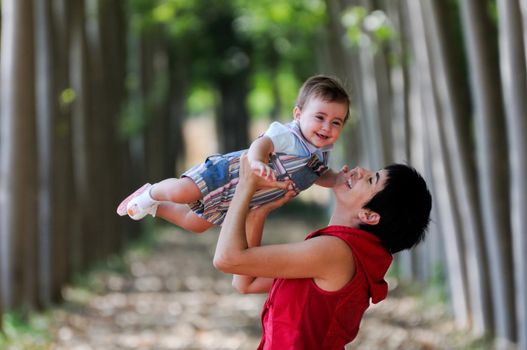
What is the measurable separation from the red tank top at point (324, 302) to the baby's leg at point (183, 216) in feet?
1.99

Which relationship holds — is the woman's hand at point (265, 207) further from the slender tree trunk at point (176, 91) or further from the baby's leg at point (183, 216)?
the slender tree trunk at point (176, 91)

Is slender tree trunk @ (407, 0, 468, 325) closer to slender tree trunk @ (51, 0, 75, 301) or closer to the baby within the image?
slender tree trunk @ (51, 0, 75, 301)

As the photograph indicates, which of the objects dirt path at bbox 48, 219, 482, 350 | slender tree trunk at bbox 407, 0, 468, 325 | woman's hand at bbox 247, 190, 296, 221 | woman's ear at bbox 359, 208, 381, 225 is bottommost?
dirt path at bbox 48, 219, 482, 350

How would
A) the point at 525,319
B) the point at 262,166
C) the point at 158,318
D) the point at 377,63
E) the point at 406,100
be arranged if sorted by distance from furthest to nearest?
the point at 377,63 → the point at 406,100 → the point at 158,318 → the point at 525,319 → the point at 262,166

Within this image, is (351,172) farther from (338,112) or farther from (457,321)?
(457,321)

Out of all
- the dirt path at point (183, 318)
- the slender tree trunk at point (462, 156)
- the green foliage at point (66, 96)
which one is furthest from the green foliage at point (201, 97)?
the slender tree trunk at point (462, 156)

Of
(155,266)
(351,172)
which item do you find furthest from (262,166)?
(155,266)

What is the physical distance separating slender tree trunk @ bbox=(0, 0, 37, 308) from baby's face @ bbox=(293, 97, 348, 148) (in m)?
8.06

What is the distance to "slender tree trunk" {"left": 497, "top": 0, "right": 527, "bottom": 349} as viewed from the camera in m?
8.77

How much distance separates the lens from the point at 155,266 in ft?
67.8

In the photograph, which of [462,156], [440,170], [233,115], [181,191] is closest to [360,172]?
[181,191]

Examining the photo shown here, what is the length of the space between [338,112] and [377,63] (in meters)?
13.6

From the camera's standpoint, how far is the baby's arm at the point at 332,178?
409cm

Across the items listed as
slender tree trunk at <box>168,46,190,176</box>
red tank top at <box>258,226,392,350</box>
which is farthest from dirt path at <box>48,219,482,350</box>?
slender tree trunk at <box>168,46,190,176</box>
